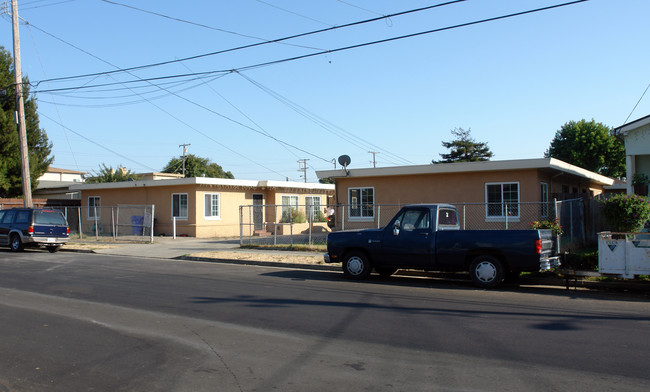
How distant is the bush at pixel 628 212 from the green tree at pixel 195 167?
182 feet

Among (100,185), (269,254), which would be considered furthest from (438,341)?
(100,185)

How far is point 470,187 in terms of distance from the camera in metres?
19.9

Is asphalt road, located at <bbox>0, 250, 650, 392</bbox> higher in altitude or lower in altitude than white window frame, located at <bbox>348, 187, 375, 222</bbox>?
lower

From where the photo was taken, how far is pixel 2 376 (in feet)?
17.9

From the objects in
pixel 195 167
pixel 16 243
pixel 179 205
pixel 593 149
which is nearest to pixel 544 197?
pixel 179 205

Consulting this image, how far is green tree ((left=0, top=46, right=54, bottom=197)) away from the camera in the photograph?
36469mm

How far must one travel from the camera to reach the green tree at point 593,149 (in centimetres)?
4566

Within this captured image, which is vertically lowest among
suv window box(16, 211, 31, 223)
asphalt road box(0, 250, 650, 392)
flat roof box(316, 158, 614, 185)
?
asphalt road box(0, 250, 650, 392)

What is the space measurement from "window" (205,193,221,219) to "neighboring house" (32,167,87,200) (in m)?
16.0

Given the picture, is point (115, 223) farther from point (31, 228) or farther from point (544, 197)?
point (544, 197)

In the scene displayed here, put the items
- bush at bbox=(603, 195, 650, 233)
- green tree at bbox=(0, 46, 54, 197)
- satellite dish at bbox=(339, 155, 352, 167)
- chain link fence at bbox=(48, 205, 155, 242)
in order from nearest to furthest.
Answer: bush at bbox=(603, 195, 650, 233) → satellite dish at bbox=(339, 155, 352, 167) → chain link fence at bbox=(48, 205, 155, 242) → green tree at bbox=(0, 46, 54, 197)

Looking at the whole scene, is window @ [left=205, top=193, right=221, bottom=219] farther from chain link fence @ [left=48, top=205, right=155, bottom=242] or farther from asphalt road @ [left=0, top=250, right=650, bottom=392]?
asphalt road @ [left=0, top=250, right=650, bottom=392]

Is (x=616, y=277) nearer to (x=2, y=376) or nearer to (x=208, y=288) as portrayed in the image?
(x=208, y=288)

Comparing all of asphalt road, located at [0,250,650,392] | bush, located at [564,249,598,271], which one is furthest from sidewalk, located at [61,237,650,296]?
bush, located at [564,249,598,271]
